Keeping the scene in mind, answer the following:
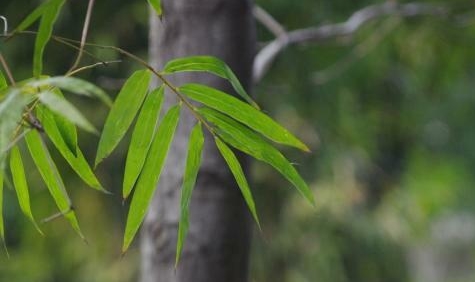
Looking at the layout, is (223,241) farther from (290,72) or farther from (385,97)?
(385,97)

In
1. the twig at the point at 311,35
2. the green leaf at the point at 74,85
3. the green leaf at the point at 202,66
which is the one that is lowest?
the green leaf at the point at 74,85

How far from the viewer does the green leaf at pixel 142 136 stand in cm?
65

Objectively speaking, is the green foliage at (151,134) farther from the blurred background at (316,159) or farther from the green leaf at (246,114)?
the blurred background at (316,159)

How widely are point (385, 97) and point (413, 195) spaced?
37 cm

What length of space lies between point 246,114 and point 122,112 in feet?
0.30

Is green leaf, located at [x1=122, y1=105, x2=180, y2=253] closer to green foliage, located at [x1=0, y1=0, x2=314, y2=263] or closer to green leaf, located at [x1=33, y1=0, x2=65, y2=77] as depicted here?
green foliage, located at [x1=0, y1=0, x2=314, y2=263]

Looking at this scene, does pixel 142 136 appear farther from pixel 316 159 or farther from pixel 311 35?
pixel 316 159

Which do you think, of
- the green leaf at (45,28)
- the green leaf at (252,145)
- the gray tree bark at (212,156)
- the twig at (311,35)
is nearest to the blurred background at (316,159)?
the twig at (311,35)

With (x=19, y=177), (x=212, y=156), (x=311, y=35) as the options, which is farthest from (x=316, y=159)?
(x=19, y=177)

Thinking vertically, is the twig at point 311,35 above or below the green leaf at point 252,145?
above

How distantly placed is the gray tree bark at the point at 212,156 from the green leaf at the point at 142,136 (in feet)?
0.93

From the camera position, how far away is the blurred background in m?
2.45

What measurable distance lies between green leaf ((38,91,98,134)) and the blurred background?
1.56 metres

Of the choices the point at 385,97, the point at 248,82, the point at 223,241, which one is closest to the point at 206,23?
the point at 248,82
